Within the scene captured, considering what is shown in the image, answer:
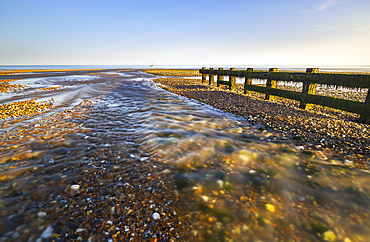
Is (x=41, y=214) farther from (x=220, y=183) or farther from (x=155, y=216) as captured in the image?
(x=220, y=183)

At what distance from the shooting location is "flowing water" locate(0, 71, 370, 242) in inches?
103

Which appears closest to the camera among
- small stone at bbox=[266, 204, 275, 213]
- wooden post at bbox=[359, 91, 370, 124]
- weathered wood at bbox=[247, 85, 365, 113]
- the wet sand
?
small stone at bbox=[266, 204, 275, 213]

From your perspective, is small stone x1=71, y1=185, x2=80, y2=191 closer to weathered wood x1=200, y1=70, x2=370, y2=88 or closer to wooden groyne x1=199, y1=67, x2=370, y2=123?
wooden groyne x1=199, y1=67, x2=370, y2=123

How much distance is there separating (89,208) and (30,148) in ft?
12.7

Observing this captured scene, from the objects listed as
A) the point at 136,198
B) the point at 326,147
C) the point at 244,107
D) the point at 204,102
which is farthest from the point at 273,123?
the point at 136,198

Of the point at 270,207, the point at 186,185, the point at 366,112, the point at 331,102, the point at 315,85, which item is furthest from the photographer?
the point at 315,85

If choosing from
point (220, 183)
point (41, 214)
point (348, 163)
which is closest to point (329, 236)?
point (220, 183)

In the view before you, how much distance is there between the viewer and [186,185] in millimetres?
3643

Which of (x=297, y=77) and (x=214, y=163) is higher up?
(x=297, y=77)

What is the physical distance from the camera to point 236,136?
6152 millimetres

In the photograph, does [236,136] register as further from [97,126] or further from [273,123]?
[97,126]

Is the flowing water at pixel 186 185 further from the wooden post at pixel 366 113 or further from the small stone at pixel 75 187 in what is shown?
the wooden post at pixel 366 113

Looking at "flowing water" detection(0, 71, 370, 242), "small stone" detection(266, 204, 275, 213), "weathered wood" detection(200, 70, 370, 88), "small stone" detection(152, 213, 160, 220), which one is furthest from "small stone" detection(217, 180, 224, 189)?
"weathered wood" detection(200, 70, 370, 88)

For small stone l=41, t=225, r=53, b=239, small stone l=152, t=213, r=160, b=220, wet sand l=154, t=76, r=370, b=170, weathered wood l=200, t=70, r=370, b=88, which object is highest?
weathered wood l=200, t=70, r=370, b=88
